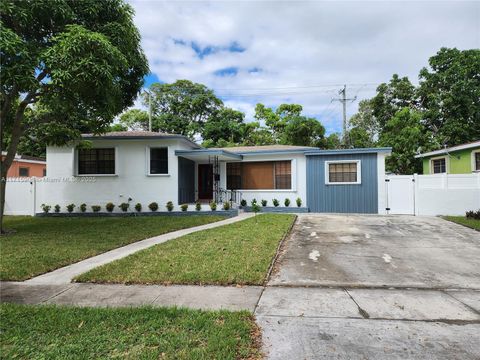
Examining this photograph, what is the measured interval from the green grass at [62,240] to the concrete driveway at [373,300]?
163 inches

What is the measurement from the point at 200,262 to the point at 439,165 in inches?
764

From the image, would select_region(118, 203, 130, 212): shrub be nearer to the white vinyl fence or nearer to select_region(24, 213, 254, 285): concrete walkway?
select_region(24, 213, 254, 285): concrete walkway

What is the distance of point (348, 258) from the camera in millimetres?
6441

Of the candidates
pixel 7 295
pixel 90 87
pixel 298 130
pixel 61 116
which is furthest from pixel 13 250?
pixel 298 130

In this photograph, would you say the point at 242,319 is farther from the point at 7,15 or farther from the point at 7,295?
the point at 7,15

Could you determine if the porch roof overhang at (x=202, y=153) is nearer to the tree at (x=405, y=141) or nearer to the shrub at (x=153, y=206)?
the shrub at (x=153, y=206)

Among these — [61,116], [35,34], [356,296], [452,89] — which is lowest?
[356,296]

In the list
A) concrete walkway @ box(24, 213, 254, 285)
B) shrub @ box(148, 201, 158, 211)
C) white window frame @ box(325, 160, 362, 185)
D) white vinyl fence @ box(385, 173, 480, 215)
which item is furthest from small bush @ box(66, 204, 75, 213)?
white vinyl fence @ box(385, 173, 480, 215)

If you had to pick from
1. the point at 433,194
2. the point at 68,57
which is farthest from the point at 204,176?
the point at 433,194

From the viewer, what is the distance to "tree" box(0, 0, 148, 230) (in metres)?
7.16

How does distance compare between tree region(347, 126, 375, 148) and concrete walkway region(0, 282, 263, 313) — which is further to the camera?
tree region(347, 126, 375, 148)

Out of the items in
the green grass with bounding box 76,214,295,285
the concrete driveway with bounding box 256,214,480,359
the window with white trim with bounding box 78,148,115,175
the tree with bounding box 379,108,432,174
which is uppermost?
the tree with bounding box 379,108,432,174

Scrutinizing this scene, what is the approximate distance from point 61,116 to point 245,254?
8071 millimetres

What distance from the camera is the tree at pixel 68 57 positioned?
7.16 meters
